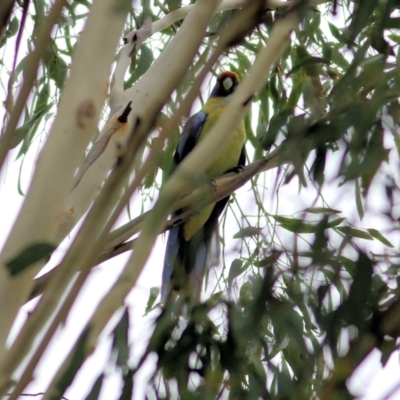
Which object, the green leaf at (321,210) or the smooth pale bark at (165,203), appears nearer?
the smooth pale bark at (165,203)

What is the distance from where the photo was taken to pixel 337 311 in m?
0.69

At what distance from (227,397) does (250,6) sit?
0.48 meters

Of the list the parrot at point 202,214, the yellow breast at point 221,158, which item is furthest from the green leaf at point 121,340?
the yellow breast at point 221,158

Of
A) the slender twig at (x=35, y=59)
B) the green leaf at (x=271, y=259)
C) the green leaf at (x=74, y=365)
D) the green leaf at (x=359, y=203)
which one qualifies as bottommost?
the green leaf at (x=74, y=365)

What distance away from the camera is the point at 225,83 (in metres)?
2.04

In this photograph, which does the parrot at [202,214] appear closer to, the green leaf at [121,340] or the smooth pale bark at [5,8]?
the green leaf at [121,340]

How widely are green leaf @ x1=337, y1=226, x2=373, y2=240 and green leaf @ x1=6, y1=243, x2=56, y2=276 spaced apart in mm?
359

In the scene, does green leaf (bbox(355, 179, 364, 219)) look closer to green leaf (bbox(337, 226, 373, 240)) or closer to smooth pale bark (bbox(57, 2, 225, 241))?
green leaf (bbox(337, 226, 373, 240))

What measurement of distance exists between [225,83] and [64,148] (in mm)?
1460

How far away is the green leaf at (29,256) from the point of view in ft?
1.76

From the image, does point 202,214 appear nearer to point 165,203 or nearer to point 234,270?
point 234,270

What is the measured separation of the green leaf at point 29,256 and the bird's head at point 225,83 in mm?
1490

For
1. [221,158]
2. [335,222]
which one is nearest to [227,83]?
[221,158]

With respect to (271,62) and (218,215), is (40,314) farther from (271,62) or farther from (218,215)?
(218,215)
